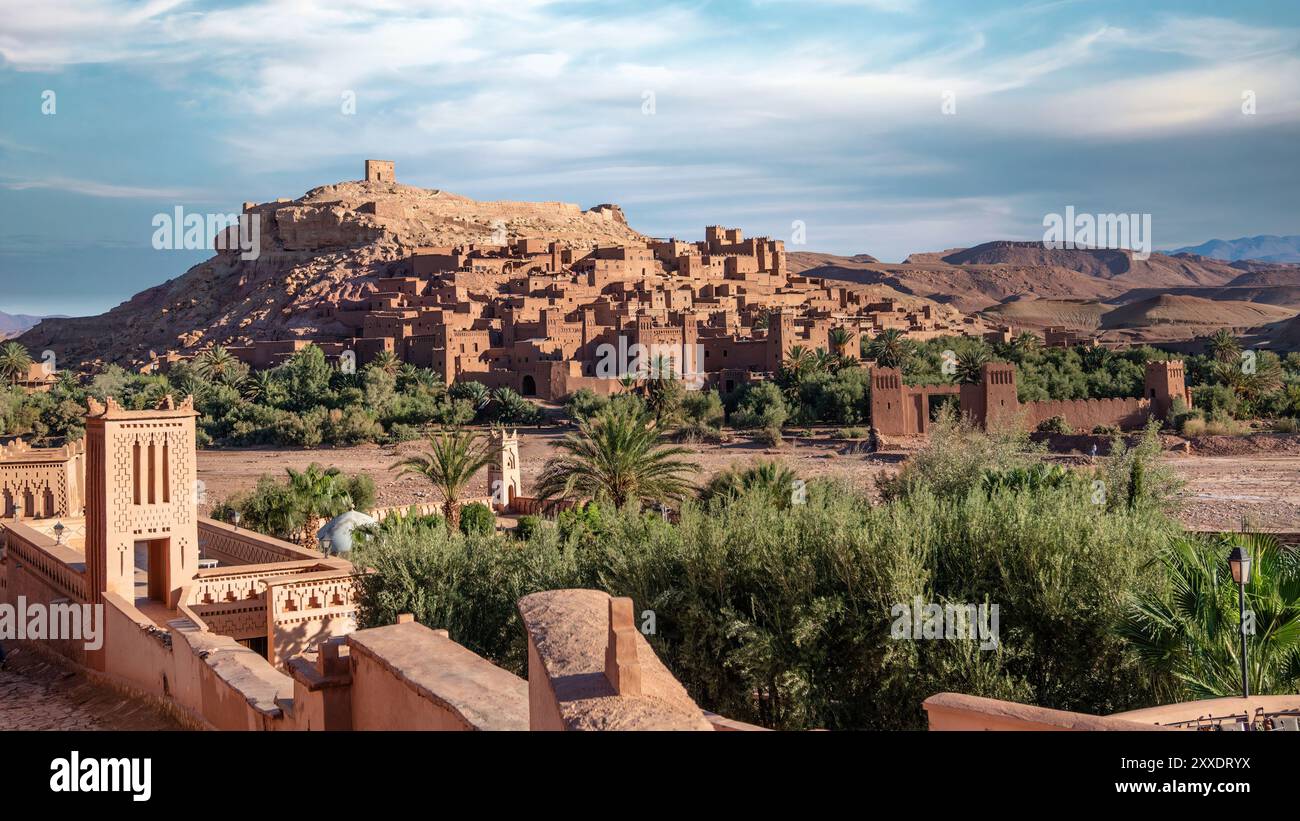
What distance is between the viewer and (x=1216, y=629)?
Answer: 6742 mm

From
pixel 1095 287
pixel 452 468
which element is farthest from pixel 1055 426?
pixel 1095 287

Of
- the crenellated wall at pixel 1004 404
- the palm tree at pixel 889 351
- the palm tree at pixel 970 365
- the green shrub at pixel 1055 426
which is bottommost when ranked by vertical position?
the green shrub at pixel 1055 426

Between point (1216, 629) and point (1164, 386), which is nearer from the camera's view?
point (1216, 629)

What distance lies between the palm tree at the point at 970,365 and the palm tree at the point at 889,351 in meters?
1.91

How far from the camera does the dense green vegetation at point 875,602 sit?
773cm

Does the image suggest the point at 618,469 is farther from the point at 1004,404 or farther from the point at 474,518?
the point at 1004,404

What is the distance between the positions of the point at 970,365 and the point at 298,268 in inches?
1530

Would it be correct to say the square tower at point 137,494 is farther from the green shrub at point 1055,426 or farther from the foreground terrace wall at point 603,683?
the green shrub at point 1055,426

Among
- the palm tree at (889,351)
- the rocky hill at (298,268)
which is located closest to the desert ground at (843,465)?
the palm tree at (889,351)

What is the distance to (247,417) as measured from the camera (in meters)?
36.5

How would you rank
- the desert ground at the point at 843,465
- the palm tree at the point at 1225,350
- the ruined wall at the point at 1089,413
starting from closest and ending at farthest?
the desert ground at the point at 843,465, the ruined wall at the point at 1089,413, the palm tree at the point at 1225,350
